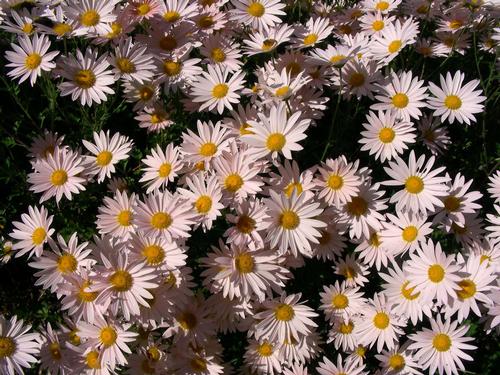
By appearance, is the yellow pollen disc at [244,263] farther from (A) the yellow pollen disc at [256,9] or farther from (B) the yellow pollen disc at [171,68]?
(A) the yellow pollen disc at [256,9]

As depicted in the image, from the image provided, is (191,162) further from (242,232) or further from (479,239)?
(479,239)

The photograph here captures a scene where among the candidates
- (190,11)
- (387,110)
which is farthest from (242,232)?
(190,11)

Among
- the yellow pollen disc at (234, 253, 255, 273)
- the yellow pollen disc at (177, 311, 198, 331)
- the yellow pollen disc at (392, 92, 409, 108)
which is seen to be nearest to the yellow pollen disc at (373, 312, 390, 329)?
the yellow pollen disc at (234, 253, 255, 273)

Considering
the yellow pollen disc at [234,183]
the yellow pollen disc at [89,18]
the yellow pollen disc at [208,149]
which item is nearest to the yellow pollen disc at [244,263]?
the yellow pollen disc at [234,183]

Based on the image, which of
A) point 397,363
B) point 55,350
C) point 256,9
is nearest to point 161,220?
point 55,350

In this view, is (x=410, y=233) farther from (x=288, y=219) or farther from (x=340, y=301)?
(x=288, y=219)
